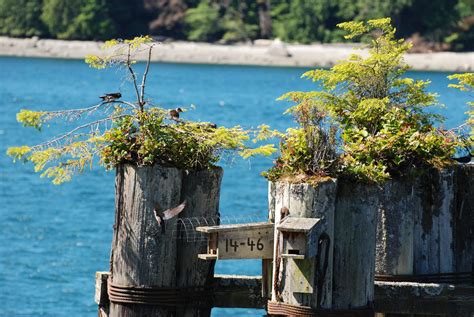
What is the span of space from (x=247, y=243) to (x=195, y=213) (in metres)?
0.50

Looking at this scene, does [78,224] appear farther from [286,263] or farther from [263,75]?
[263,75]

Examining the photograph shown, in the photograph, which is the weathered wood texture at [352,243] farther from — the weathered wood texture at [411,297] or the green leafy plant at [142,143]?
the weathered wood texture at [411,297]

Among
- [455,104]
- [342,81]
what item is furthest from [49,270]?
[455,104]

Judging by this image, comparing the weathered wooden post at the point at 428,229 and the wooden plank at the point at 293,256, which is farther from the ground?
the weathered wooden post at the point at 428,229

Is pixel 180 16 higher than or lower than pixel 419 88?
higher

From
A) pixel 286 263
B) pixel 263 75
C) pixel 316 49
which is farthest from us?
pixel 316 49

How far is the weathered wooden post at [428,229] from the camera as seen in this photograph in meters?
9.68

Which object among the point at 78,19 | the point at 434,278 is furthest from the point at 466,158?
the point at 78,19

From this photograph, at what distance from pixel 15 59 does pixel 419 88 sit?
5076 inches

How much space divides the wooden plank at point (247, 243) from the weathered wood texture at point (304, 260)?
0.19m

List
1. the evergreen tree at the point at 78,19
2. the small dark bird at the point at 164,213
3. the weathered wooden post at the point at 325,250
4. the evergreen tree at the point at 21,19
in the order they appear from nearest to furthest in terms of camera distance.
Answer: the weathered wooden post at the point at 325,250
the small dark bird at the point at 164,213
the evergreen tree at the point at 78,19
the evergreen tree at the point at 21,19

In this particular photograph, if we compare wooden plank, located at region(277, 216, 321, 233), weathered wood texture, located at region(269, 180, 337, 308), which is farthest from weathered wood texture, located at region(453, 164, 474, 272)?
wooden plank, located at region(277, 216, 321, 233)

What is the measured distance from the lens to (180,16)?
460 feet

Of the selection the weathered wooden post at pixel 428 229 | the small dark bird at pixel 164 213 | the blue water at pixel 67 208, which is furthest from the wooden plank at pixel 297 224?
the weathered wooden post at pixel 428 229
